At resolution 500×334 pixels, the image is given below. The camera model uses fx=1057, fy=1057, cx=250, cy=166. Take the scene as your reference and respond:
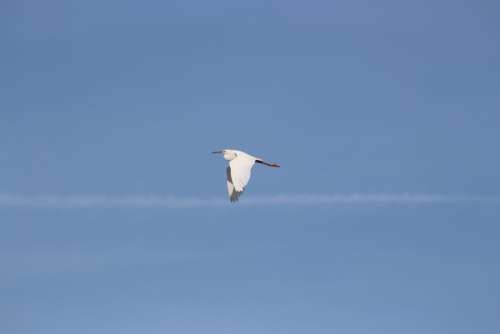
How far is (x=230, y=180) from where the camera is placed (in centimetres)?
8638

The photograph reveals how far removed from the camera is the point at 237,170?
8744 cm

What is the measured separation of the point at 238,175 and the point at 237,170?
2.82 ft

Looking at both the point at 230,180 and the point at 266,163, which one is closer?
the point at 230,180

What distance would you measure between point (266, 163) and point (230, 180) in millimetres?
12484

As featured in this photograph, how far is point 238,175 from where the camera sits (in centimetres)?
8669

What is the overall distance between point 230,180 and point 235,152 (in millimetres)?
4923

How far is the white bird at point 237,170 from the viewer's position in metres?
85.3

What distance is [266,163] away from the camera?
98.4 metres

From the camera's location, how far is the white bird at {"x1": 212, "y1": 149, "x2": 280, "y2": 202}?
85.3 metres

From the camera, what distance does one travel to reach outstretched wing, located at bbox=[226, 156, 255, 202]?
85.2 m

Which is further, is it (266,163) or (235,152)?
(266,163)

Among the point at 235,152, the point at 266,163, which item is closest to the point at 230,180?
the point at 235,152

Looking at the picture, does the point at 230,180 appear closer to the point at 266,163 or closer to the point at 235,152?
the point at 235,152

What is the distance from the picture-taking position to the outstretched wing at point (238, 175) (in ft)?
280
